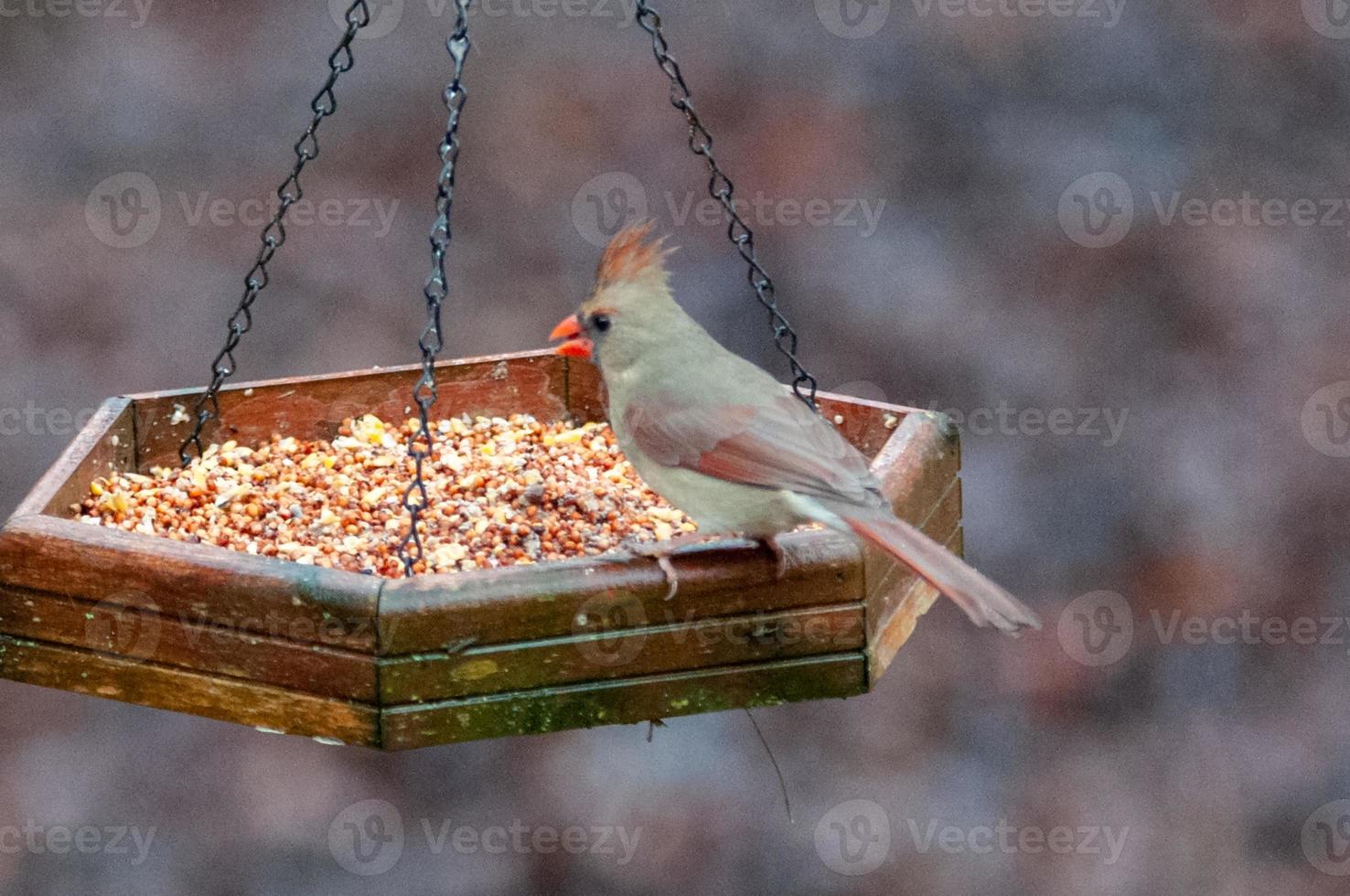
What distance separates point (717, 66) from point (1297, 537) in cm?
226

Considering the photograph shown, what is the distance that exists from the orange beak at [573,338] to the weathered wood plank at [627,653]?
0.55 meters

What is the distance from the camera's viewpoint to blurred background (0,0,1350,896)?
19.6ft

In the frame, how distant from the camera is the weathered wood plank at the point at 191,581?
3191mm

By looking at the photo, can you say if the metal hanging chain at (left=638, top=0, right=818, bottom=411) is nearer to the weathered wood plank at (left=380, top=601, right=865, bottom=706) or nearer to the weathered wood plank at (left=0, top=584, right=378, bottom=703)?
the weathered wood plank at (left=380, top=601, right=865, bottom=706)

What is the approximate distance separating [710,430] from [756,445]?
85 mm

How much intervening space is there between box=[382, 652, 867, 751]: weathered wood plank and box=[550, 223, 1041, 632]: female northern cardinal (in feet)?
0.61

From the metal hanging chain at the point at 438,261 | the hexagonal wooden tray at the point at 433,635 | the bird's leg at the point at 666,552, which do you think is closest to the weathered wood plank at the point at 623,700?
the hexagonal wooden tray at the point at 433,635

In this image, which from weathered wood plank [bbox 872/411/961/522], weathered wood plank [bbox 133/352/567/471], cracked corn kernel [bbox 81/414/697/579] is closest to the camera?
cracked corn kernel [bbox 81/414/697/579]

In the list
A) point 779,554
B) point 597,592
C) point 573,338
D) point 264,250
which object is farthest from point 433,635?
point 264,250

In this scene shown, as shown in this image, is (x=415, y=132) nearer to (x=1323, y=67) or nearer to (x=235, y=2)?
(x=235, y=2)

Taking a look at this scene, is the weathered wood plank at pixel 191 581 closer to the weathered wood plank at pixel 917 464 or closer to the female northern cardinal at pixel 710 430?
the female northern cardinal at pixel 710 430

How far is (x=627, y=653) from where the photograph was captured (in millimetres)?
3275

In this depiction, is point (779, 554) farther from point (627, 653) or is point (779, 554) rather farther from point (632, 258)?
point (632, 258)

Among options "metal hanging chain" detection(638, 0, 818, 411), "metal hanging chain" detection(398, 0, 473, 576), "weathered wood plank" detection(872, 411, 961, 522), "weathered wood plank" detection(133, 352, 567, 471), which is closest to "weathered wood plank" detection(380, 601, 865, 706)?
"metal hanging chain" detection(398, 0, 473, 576)
